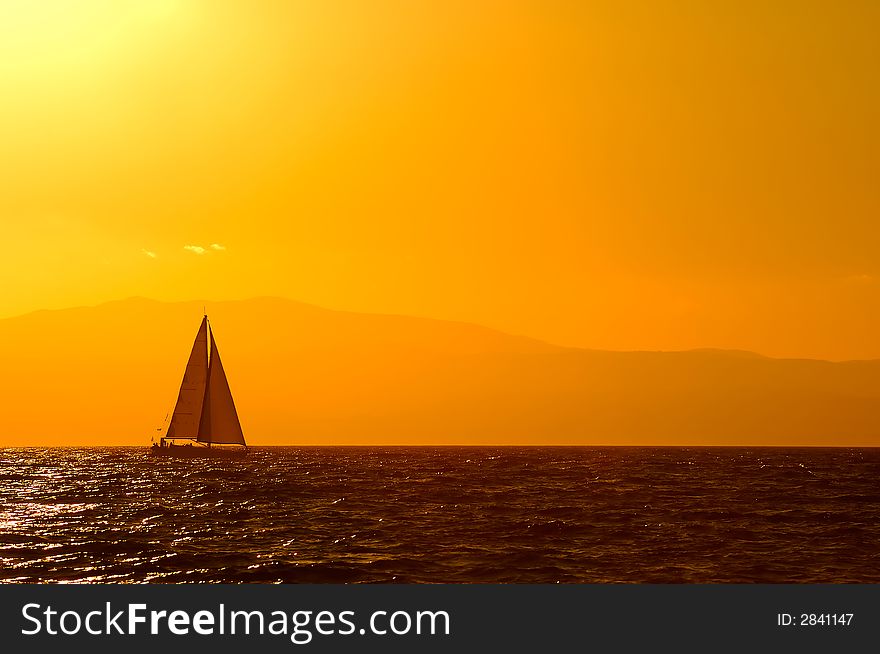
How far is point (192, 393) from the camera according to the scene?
445 ft

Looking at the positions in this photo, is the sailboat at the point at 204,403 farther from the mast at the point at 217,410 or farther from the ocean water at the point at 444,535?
the ocean water at the point at 444,535

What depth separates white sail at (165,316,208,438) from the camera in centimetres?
13338

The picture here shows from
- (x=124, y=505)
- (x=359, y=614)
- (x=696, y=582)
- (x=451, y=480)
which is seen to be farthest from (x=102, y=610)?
(x=451, y=480)

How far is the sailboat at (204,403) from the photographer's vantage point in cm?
13412

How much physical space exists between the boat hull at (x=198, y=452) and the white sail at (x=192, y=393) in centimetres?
557

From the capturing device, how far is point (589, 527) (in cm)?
4416

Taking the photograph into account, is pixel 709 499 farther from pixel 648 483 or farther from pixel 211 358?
pixel 211 358

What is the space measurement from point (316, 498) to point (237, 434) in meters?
80.9

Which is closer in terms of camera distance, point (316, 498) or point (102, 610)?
point (102, 610)

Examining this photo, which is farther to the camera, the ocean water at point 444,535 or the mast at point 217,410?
the mast at point 217,410

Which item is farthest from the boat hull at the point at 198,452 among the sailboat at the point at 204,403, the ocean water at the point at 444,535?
the ocean water at the point at 444,535

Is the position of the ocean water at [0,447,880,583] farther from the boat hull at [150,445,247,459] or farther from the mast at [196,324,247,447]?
the boat hull at [150,445,247,459]

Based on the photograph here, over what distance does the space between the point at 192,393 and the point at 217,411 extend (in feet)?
14.0

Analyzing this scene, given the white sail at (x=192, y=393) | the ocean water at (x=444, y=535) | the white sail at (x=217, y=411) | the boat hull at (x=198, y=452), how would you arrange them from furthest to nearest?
1. the boat hull at (x=198, y=452)
2. the white sail at (x=217, y=411)
3. the white sail at (x=192, y=393)
4. the ocean water at (x=444, y=535)
